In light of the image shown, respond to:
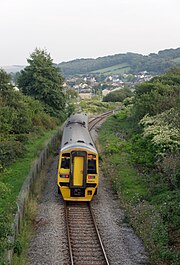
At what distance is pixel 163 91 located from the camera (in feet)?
124

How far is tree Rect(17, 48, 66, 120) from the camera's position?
147ft

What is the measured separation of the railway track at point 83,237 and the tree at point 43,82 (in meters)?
27.4

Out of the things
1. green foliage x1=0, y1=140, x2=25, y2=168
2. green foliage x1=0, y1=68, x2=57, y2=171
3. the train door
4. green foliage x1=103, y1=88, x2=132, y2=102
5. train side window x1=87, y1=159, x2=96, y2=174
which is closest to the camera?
the train door

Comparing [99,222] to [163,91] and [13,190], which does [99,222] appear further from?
[163,91]

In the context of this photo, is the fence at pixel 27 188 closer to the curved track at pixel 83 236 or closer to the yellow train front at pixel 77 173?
the yellow train front at pixel 77 173

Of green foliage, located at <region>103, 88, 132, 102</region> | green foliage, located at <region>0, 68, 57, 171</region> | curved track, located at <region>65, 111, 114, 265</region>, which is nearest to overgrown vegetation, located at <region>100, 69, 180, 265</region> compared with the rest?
curved track, located at <region>65, 111, 114, 265</region>

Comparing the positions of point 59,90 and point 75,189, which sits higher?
point 59,90

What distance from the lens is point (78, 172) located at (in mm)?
18281

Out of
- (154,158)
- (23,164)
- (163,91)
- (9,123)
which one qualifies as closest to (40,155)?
(23,164)

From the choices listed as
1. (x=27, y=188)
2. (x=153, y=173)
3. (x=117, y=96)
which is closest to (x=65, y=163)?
(x=27, y=188)

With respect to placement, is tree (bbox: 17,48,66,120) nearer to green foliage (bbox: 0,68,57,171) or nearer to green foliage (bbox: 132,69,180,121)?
green foliage (bbox: 0,68,57,171)

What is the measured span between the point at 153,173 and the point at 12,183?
308 inches

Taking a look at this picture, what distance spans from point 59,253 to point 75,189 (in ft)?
17.0

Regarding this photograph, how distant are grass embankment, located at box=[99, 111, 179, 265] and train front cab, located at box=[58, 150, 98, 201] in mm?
1772
